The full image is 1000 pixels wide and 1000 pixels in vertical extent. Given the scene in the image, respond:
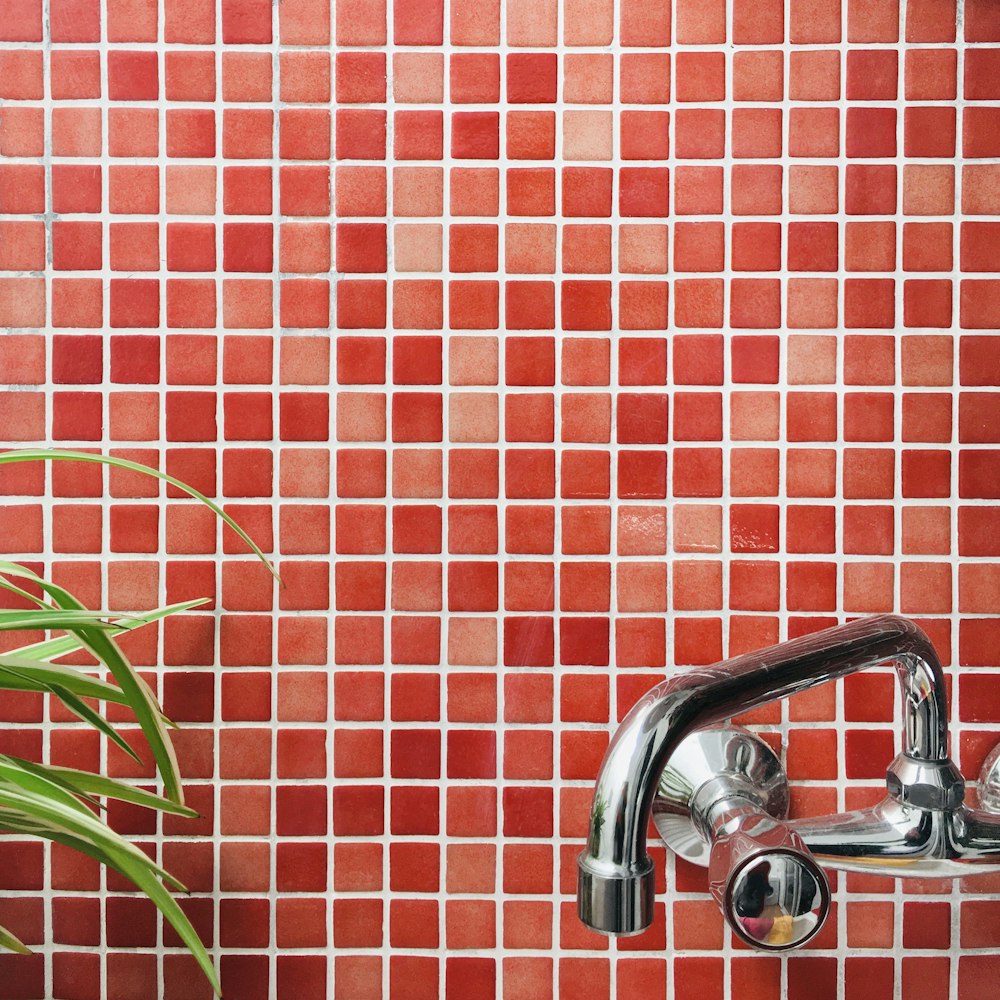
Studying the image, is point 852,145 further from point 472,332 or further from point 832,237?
point 472,332

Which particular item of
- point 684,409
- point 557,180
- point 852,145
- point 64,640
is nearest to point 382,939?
point 64,640

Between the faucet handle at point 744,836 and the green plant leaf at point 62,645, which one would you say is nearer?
the faucet handle at point 744,836

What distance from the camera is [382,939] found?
64 centimetres

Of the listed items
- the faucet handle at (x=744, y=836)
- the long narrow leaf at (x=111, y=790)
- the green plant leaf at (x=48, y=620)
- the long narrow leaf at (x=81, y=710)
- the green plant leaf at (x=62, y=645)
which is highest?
the green plant leaf at (x=48, y=620)

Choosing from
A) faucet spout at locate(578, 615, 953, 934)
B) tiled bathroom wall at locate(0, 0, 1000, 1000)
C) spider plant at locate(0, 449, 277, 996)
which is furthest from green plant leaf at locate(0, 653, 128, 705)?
faucet spout at locate(578, 615, 953, 934)

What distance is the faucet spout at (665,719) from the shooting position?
44 centimetres

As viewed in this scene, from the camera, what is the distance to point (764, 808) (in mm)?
614

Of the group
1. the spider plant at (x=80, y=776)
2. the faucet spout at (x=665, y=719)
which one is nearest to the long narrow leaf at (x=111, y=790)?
the spider plant at (x=80, y=776)

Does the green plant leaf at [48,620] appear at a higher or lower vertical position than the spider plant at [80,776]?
higher

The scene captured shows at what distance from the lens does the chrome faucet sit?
1.45ft

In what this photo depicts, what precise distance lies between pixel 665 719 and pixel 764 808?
0.23 meters

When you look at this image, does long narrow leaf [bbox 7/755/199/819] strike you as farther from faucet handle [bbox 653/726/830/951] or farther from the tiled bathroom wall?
faucet handle [bbox 653/726/830/951]

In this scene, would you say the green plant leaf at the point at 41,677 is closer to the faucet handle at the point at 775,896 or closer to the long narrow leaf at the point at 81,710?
the long narrow leaf at the point at 81,710

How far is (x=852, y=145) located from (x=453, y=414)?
358 mm
